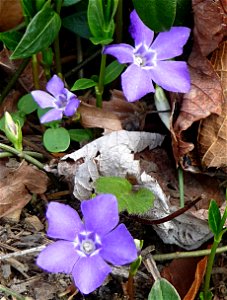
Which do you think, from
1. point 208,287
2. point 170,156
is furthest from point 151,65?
point 208,287

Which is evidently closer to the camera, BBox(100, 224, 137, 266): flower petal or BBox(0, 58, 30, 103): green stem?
BBox(100, 224, 137, 266): flower petal

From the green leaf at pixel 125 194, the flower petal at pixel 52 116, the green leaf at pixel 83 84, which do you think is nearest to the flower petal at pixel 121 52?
the green leaf at pixel 83 84

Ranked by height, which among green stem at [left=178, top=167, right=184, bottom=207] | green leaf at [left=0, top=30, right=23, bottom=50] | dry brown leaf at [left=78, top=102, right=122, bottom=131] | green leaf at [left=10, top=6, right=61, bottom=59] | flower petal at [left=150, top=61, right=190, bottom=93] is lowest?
green stem at [left=178, top=167, right=184, bottom=207]

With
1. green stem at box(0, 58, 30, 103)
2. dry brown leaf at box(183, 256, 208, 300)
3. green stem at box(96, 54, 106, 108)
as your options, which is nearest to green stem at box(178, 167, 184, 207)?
dry brown leaf at box(183, 256, 208, 300)

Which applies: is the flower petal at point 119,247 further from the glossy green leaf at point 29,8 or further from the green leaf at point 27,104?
the glossy green leaf at point 29,8

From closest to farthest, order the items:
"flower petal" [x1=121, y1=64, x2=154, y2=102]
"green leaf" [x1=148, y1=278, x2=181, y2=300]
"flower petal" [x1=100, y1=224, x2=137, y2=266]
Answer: "flower petal" [x1=100, y1=224, x2=137, y2=266] → "green leaf" [x1=148, y1=278, x2=181, y2=300] → "flower petal" [x1=121, y1=64, x2=154, y2=102]

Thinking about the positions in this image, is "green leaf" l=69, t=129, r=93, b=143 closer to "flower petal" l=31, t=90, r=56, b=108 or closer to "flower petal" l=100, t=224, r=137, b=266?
"flower petal" l=31, t=90, r=56, b=108

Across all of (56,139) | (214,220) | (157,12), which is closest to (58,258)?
(214,220)
